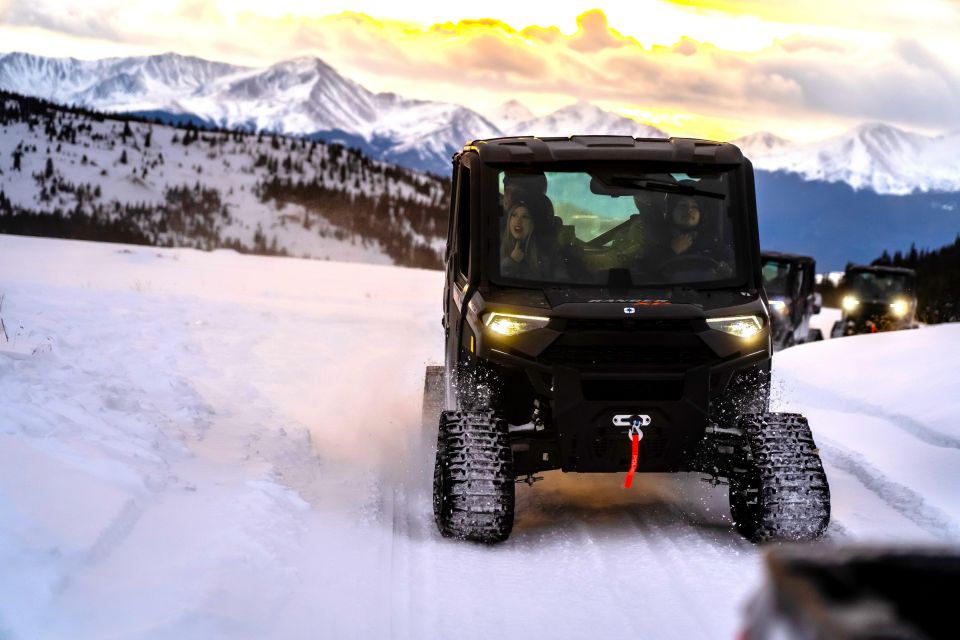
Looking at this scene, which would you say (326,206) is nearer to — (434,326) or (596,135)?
(434,326)

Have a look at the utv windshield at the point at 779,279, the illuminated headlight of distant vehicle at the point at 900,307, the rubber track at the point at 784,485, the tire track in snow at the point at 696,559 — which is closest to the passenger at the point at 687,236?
the rubber track at the point at 784,485

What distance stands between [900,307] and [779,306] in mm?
6838

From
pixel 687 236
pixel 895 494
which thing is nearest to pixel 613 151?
pixel 687 236

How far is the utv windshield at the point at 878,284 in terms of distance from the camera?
83.6 feet

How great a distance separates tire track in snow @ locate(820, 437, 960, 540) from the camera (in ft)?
22.5

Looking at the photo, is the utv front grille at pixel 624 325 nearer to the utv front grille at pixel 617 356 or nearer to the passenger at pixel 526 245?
the utv front grille at pixel 617 356

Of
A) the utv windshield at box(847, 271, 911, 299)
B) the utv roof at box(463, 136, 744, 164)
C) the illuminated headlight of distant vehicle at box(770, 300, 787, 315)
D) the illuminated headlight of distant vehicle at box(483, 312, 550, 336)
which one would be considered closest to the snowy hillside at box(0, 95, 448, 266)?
the utv windshield at box(847, 271, 911, 299)

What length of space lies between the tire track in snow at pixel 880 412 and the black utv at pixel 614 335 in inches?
157

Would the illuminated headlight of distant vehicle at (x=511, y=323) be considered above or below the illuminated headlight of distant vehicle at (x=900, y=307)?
above

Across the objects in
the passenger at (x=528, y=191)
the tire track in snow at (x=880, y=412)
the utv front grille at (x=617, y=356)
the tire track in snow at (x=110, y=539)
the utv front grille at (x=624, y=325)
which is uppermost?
the passenger at (x=528, y=191)

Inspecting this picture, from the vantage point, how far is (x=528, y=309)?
20.1 feet

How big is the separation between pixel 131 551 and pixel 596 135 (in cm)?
383

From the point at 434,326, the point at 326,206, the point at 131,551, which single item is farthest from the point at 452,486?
the point at 326,206

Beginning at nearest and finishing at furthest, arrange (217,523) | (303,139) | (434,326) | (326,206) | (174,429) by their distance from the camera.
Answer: (217,523)
(174,429)
(434,326)
(326,206)
(303,139)
